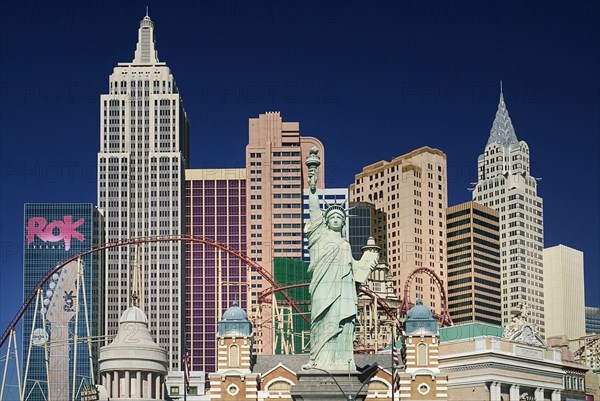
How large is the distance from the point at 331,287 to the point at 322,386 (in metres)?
7.49

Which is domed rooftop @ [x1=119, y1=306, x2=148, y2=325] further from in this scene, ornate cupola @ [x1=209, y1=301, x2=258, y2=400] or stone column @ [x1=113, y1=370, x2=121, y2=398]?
ornate cupola @ [x1=209, y1=301, x2=258, y2=400]

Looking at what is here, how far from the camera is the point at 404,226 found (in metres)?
177

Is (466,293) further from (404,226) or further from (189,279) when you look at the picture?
(189,279)

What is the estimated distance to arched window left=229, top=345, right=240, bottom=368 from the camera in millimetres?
86562

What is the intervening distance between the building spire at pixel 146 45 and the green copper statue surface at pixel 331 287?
91345mm

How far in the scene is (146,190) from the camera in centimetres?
16025

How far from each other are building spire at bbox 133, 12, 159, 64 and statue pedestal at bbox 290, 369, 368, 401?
98490 mm

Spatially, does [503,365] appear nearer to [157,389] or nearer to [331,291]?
[331,291]

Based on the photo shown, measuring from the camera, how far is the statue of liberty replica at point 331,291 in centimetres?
8012

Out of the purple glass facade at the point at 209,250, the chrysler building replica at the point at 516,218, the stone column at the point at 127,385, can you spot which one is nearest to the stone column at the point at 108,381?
the stone column at the point at 127,385

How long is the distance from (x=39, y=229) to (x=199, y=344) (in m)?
29.1

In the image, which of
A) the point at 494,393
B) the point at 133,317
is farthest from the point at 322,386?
the point at 133,317

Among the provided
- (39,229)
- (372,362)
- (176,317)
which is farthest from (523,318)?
(39,229)

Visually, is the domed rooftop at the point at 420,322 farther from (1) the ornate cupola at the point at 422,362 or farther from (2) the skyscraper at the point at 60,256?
(2) the skyscraper at the point at 60,256
